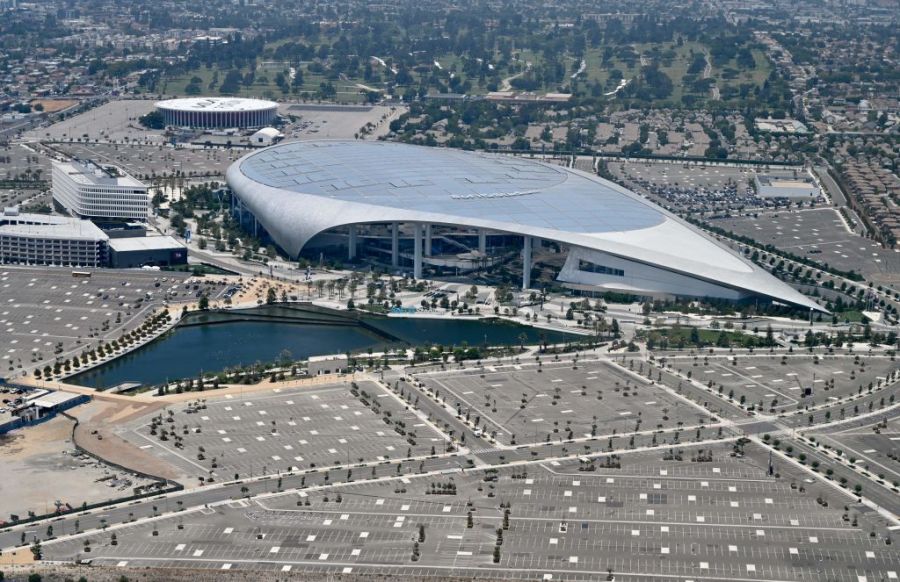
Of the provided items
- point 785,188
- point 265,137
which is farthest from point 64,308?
point 265,137

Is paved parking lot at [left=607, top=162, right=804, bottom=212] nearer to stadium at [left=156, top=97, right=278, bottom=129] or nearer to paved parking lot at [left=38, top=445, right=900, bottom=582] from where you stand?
stadium at [left=156, top=97, right=278, bottom=129]

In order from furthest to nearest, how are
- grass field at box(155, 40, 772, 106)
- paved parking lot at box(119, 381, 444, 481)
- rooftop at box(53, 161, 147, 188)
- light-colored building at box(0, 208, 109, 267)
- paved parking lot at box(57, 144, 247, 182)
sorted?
grass field at box(155, 40, 772, 106)
paved parking lot at box(57, 144, 247, 182)
rooftop at box(53, 161, 147, 188)
light-colored building at box(0, 208, 109, 267)
paved parking lot at box(119, 381, 444, 481)

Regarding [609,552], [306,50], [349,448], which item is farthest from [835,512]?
[306,50]

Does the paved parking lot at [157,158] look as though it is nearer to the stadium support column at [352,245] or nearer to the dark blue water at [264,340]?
the stadium support column at [352,245]

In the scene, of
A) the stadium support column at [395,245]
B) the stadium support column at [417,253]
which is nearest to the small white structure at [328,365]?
the stadium support column at [417,253]

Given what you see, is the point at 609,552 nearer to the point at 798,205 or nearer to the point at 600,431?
the point at 600,431

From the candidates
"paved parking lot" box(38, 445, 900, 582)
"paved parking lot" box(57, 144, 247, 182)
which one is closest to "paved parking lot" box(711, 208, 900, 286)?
"paved parking lot" box(38, 445, 900, 582)
